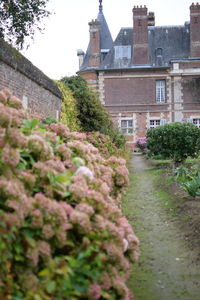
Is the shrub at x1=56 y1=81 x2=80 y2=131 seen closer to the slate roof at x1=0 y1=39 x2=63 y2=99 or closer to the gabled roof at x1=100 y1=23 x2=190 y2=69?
the slate roof at x1=0 y1=39 x2=63 y2=99

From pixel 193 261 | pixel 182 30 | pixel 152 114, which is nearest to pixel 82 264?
pixel 193 261

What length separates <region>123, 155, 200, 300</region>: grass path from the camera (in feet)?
15.0

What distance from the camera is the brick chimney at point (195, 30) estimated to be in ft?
109

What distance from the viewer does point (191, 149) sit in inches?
666

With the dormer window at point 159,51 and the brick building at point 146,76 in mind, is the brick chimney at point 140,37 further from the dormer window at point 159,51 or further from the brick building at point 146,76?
the dormer window at point 159,51

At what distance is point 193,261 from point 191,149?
464 inches

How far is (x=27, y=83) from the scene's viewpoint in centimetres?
938

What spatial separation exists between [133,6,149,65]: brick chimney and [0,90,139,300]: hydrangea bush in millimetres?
31568

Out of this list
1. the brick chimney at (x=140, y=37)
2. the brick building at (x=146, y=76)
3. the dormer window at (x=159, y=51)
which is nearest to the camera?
the brick building at (x=146, y=76)

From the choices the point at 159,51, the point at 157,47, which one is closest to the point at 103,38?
the point at 157,47

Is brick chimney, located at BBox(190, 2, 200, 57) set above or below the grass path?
above

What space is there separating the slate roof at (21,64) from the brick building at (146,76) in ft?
74.0

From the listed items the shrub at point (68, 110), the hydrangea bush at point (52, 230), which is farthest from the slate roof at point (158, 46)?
the hydrangea bush at point (52, 230)

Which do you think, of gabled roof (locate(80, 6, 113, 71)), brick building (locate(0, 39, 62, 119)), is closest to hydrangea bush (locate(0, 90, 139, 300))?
Result: brick building (locate(0, 39, 62, 119))
